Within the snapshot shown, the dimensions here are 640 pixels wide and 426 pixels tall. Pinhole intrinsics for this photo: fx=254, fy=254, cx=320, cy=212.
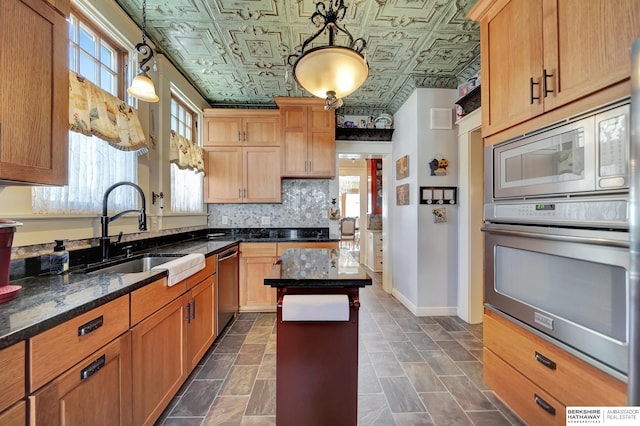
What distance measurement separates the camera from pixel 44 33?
111 centimetres

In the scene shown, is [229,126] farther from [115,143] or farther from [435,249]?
[435,249]

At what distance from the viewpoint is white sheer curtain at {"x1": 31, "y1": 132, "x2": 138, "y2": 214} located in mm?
1528

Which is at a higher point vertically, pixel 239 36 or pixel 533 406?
pixel 239 36

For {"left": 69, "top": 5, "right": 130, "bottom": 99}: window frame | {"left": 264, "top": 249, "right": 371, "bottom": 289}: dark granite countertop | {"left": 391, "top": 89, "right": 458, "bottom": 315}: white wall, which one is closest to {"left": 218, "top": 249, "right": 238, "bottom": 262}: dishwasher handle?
{"left": 264, "top": 249, "right": 371, "bottom": 289}: dark granite countertop

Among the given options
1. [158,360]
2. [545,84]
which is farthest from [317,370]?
[545,84]

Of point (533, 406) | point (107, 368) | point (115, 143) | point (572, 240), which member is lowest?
point (533, 406)

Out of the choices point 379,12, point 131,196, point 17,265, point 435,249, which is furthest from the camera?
point 435,249

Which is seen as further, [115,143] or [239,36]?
[239,36]

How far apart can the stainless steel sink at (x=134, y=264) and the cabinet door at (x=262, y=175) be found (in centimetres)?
164

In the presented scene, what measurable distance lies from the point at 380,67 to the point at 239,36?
1516 millimetres

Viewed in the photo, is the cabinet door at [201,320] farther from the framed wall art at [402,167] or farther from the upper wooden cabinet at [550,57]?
the framed wall art at [402,167]

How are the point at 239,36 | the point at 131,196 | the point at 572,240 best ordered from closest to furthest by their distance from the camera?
the point at 572,240
the point at 131,196
the point at 239,36

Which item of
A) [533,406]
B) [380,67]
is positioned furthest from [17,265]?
[380,67]

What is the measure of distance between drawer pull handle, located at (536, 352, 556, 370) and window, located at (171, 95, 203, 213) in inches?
129
